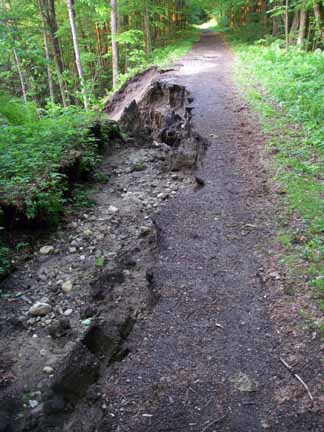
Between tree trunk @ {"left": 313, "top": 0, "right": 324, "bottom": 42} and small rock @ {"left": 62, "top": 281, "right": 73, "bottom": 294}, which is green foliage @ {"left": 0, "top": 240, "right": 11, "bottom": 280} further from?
tree trunk @ {"left": 313, "top": 0, "right": 324, "bottom": 42}

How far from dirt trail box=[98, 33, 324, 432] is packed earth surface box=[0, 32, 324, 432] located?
1 cm

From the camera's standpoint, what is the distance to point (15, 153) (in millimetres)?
5609

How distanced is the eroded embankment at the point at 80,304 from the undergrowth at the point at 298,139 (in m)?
1.74

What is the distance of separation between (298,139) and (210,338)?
552cm

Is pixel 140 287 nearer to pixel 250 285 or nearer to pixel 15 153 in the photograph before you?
pixel 250 285

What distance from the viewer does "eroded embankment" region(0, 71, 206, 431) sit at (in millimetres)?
2768

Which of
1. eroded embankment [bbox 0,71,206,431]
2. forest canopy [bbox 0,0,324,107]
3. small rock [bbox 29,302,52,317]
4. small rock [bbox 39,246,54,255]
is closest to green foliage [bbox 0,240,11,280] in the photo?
eroded embankment [bbox 0,71,206,431]

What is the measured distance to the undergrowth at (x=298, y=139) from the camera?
4375 mm

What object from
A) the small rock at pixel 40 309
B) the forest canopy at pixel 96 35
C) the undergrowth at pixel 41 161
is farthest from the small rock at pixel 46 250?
the forest canopy at pixel 96 35

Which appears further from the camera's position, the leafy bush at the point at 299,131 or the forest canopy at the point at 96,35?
the forest canopy at the point at 96,35

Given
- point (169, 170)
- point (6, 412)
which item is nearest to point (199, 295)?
point (6, 412)

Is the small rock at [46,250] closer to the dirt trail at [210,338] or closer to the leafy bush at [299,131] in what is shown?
the dirt trail at [210,338]

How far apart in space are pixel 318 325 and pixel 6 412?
109 inches

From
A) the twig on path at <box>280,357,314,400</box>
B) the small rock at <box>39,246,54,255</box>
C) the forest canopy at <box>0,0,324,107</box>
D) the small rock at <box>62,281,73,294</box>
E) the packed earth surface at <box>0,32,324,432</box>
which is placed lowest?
the twig on path at <box>280,357,314,400</box>
